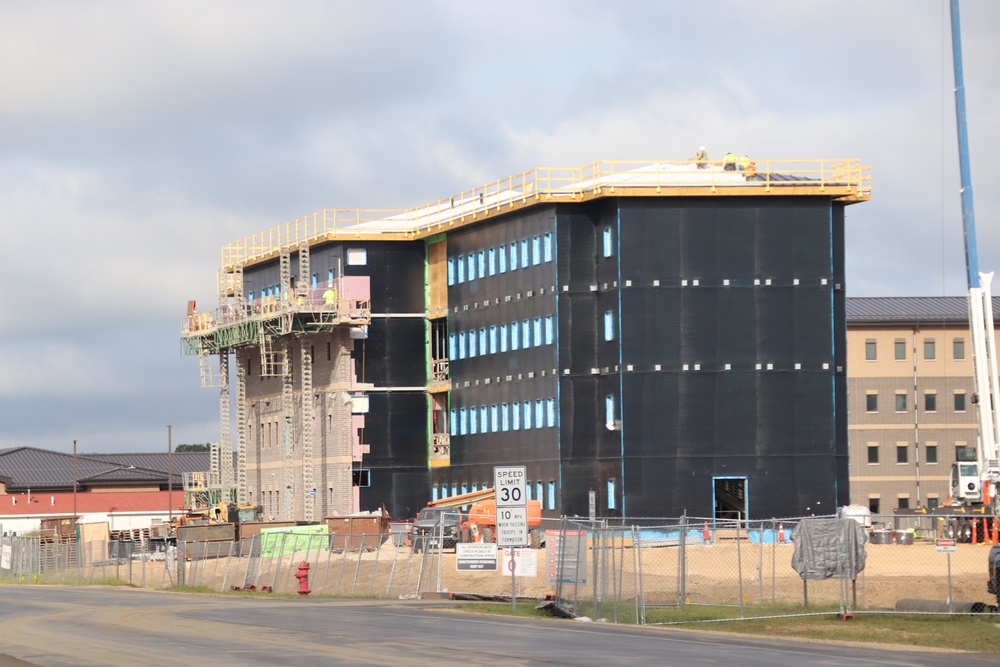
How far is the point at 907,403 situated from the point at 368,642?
89.9 meters

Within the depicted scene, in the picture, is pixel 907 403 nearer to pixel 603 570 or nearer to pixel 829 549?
pixel 603 570

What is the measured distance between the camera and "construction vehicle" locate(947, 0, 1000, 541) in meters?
65.9

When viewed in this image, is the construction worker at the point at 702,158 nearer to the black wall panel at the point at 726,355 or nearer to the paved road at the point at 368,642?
the black wall panel at the point at 726,355

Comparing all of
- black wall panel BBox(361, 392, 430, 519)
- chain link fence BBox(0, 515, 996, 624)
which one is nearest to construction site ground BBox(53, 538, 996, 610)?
chain link fence BBox(0, 515, 996, 624)

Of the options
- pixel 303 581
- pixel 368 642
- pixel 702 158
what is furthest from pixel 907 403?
pixel 368 642

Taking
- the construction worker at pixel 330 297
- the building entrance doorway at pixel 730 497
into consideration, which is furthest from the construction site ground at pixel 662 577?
the construction worker at pixel 330 297

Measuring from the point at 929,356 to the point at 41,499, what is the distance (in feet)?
222

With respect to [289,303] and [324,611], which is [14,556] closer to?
[289,303]

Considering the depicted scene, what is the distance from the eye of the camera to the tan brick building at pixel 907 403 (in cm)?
11275

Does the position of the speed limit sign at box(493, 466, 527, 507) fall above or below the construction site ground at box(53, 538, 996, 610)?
above

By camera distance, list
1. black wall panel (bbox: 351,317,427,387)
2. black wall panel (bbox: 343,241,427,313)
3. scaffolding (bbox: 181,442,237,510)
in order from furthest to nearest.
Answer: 1. scaffolding (bbox: 181,442,237,510)
2. black wall panel (bbox: 343,241,427,313)
3. black wall panel (bbox: 351,317,427,387)

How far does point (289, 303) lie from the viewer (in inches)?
3231

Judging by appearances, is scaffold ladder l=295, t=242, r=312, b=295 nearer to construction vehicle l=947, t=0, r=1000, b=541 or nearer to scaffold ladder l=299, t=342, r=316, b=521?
scaffold ladder l=299, t=342, r=316, b=521

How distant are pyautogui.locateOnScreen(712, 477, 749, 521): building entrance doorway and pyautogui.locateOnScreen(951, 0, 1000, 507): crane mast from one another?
28.3 feet
